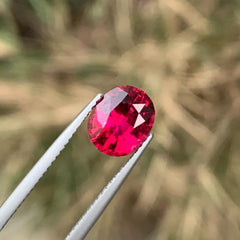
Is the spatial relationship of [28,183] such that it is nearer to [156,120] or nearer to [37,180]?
[37,180]

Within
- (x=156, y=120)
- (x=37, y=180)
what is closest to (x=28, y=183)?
(x=37, y=180)

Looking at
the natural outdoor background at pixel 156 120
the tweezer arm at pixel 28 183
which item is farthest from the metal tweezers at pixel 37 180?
the natural outdoor background at pixel 156 120

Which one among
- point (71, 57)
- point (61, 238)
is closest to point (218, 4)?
point (71, 57)

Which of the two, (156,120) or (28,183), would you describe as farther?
(156,120)

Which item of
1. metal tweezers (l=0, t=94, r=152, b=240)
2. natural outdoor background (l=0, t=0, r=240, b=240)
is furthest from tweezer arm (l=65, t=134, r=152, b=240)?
natural outdoor background (l=0, t=0, r=240, b=240)

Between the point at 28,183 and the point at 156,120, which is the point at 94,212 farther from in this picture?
the point at 156,120

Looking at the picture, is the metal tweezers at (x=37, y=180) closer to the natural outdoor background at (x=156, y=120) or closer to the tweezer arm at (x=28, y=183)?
the tweezer arm at (x=28, y=183)

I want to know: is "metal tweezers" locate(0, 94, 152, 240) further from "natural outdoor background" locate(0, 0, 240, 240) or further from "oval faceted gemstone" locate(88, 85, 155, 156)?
"natural outdoor background" locate(0, 0, 240, 240)
